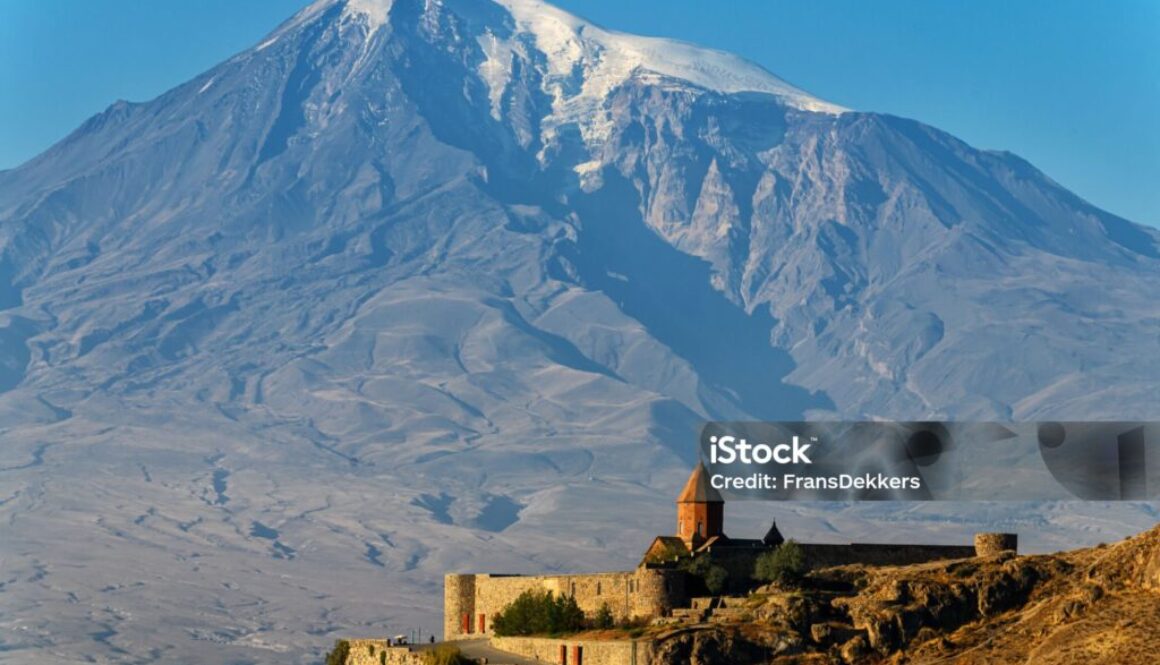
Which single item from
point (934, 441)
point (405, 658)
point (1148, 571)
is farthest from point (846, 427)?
point (1148, 571)

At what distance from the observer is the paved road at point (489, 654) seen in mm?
76562

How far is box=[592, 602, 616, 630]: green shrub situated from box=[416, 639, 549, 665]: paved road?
3256 millimetres

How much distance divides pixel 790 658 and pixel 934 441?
17.7 meters

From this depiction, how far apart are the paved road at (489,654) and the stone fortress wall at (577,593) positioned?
3398 mm

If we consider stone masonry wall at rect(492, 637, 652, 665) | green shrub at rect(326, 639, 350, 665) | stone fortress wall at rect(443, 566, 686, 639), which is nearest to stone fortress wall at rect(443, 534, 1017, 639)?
stone fortress wall at rect(443, 566, 686, 639)

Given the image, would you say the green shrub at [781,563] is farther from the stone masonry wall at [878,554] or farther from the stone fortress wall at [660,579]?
the stone masonry wall at [878,554]

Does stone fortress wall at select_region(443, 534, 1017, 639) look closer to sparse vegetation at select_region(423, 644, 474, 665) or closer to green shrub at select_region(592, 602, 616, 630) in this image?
green shrub at select_region(592, 602, 616, 630)

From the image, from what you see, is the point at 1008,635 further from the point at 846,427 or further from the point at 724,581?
the point at 846,427

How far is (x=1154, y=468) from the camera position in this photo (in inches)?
3639

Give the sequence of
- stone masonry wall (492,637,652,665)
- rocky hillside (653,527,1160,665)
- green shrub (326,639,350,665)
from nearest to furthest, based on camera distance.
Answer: rocky hillside (653,527,1160,665) → stone masonry wall (492,637,652,665) → green shrub (326,639,350,665)

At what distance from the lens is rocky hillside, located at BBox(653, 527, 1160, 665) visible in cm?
6369

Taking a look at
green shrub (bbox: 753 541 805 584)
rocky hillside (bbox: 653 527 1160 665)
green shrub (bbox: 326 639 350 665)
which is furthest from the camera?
green shrub (bbox: 326 639 350 665)

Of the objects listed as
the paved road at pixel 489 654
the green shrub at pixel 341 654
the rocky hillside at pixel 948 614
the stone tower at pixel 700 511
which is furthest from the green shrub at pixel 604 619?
the stone tower at pixel 700 511

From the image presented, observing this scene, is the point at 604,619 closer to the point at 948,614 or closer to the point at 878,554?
the point at 878,554
